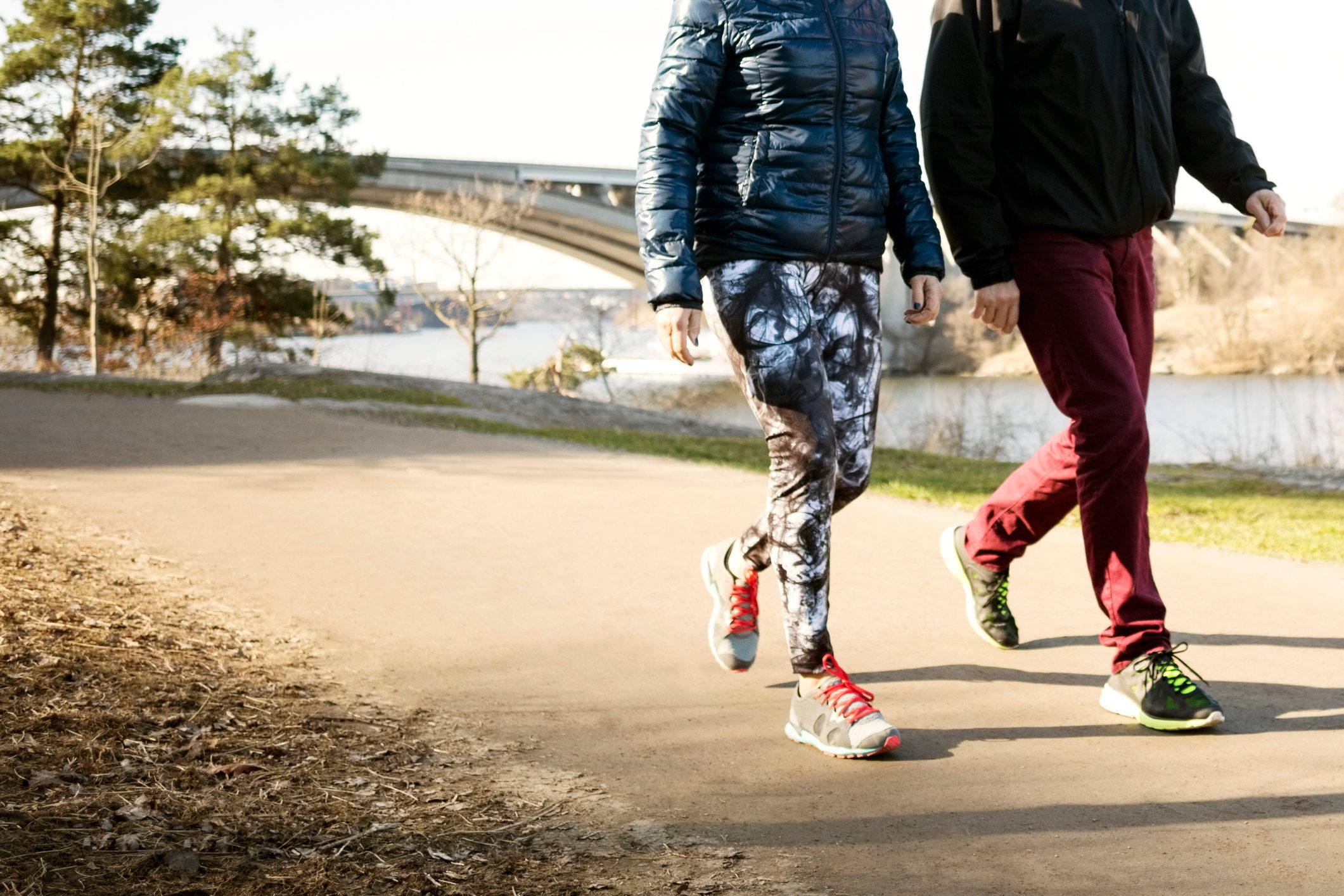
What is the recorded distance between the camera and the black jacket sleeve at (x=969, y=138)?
11.7 feet

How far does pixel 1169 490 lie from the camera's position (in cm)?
1031

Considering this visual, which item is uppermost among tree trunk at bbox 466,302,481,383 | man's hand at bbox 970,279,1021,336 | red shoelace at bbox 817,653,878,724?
tree trunk at bbox 466,302,481,383

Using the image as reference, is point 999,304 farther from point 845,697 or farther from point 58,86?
point 58,86

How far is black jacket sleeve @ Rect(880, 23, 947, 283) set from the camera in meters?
3.48

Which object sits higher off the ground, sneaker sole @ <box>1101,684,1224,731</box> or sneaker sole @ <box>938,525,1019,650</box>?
sneaker sole @ <box>938,525,1019,650</box>

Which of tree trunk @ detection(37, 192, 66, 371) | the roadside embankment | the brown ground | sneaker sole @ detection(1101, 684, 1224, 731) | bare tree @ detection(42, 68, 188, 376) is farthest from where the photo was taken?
tree trunk @ detection(37, 192, 66, 371)

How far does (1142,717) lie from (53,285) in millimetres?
30867

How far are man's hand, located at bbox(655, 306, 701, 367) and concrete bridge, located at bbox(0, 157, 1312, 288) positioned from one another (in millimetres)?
31257

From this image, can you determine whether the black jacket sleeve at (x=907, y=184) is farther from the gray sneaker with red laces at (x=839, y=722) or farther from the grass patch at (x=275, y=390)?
the grass patch at (x=275, y=390)

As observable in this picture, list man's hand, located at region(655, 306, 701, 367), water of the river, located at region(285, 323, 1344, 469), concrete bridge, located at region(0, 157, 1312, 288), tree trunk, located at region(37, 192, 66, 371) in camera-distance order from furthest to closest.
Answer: concrete bridge, located at region(0, 157, 1312, 288) → tree trunk, located at region(37, 192, 66, 371) → water of the river, located at region(285, 323, 1344, 469) → man's hand, located at region(655, 306, 701, 367)

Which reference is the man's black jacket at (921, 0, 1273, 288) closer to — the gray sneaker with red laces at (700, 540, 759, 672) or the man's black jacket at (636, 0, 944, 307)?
the man's black jacket at (636, 0, 944, 307)

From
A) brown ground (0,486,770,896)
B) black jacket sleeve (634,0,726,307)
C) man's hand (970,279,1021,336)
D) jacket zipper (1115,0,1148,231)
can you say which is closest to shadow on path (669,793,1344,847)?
brown ground (0,486,770,896)

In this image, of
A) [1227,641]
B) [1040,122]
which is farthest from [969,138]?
[1227,641]

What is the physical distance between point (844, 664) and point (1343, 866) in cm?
181
